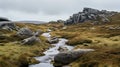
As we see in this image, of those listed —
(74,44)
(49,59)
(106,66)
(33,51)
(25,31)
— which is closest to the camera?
(106,66)

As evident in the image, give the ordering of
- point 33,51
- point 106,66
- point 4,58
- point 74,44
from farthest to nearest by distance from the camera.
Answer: point 74,44, point 33,51, point 4,58, point 106,66

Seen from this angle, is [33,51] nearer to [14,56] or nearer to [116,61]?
[14,56]

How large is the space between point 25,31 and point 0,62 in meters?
53.3

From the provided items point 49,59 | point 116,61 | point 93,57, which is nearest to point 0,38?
point 49,59

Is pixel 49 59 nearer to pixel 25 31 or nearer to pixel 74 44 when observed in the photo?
pixel 74 44

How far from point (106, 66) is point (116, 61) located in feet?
9.26

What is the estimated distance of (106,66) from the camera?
5041 centimetres

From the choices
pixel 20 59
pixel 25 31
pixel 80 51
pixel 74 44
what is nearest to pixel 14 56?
pixel 20 59

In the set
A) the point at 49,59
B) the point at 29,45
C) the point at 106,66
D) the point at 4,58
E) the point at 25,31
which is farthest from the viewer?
the point at 25,31

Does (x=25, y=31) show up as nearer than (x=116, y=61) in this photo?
No

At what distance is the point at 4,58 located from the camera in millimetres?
59812

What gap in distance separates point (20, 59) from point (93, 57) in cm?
1675

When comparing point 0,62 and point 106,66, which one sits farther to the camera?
point 0,62

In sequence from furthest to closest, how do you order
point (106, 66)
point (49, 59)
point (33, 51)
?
1. point (33, 51)
2. point (49, 59)
3. point (106, 66)
